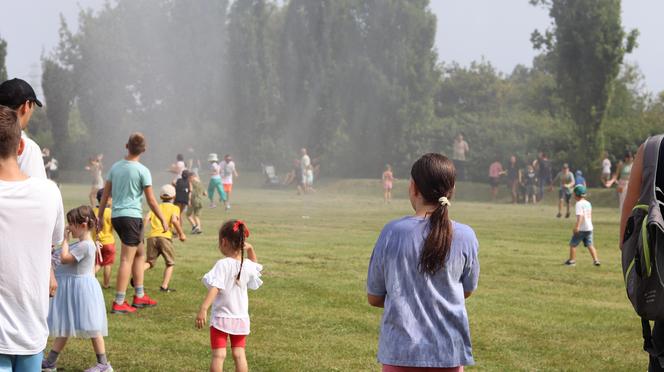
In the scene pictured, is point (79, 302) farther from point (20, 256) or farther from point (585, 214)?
point (585, 214)

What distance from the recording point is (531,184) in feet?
137

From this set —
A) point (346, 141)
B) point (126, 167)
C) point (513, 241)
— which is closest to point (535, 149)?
point (346, 141)

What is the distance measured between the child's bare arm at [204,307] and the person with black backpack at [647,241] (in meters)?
3.26

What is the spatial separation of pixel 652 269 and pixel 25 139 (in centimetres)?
324

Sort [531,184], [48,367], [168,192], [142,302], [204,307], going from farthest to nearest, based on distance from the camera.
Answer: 1. [531,184]
2. [168,192]
3. [142,302]
4. [48,367]
5. [204,307]

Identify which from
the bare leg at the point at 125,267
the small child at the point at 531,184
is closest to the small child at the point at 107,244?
the bare leg at the point at 125,267

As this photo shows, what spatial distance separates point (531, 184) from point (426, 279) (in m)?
38.1

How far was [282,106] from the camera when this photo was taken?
196 ft

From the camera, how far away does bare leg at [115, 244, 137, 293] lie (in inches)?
420

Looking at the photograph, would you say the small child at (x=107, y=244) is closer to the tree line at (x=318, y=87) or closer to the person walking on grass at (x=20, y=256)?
the person walking on grass at (x=20, y=256)

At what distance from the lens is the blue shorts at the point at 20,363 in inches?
165

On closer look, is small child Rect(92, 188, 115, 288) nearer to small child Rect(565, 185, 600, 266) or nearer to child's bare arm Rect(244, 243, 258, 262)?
child's bare arm Rect(244, 243, 258, 262)

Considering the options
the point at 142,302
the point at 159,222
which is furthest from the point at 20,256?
the point at 159,222

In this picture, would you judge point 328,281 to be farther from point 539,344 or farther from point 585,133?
point 585,133
